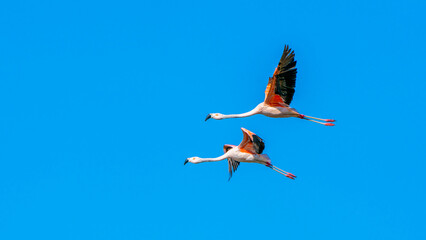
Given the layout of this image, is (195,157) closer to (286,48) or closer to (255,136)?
(255,136)

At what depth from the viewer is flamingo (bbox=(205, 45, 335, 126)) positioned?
143ft

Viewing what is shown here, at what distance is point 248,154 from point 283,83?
3934 mm

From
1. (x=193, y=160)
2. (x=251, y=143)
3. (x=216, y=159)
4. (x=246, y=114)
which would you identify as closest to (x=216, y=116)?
(x=246, y=114)

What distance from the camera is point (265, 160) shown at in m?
46.4

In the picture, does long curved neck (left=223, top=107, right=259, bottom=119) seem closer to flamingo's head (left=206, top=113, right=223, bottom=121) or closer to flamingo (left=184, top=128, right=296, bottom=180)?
flamingo's head (left=206, top=113, right=223, bottom=121)

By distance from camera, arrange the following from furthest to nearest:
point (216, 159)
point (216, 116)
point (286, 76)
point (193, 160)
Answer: point (193, 160)
point (216, 159)
point (216, 116)
point (286, 76)

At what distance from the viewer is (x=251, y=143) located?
45938mm

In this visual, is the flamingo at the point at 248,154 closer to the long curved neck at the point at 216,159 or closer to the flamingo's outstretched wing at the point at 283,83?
the long curved neck at the point at 216,159

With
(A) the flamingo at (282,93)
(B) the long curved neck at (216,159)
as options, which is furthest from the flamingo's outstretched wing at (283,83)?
(B) the long curved neck at (216,159)

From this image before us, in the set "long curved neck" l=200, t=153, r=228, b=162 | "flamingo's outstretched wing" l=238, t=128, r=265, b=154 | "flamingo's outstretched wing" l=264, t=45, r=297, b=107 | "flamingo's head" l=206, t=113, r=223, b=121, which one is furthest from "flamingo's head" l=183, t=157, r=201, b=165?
"flamingo's outstretched wing" l=264, t=45, r=297, b=107

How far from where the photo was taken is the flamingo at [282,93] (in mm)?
43656

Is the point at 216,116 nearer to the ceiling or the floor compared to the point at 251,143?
nearer to the ceiling

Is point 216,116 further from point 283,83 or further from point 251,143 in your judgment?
point 283,83

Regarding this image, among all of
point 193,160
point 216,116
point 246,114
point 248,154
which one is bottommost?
point 248,154
